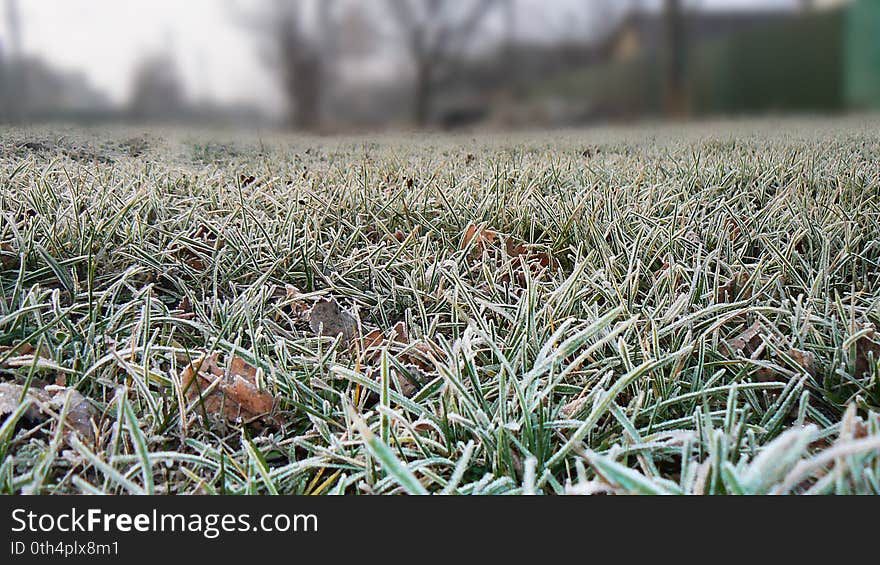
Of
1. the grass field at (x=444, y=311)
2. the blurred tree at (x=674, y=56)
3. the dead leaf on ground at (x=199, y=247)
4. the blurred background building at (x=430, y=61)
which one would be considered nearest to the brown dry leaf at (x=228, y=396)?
the grass field at (x=444, y=311)

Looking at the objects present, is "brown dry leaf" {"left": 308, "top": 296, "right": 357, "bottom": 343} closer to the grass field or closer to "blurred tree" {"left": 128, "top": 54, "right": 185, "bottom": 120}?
the grass field

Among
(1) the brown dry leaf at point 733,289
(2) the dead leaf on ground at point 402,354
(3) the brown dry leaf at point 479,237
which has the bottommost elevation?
(2) the dead leaf on ground at point 402,354

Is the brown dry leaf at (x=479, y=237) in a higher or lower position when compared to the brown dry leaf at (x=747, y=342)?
higher

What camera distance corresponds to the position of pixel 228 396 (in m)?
0.79

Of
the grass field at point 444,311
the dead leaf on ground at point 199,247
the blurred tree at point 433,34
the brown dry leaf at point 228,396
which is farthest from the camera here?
the blurred tree at point 433,34

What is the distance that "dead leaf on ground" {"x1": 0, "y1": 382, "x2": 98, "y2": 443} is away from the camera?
0.73 meters

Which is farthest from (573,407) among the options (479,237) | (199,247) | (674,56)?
(674,56)

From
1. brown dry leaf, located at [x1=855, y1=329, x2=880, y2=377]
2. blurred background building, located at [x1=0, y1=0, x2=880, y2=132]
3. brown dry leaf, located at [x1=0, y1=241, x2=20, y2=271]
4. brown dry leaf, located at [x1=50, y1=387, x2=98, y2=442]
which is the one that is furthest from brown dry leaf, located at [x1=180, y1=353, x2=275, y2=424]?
brown dry leaf, located at [x1=855, y1=329, x2=880, y2=377]

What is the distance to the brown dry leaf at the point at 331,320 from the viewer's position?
0.95m

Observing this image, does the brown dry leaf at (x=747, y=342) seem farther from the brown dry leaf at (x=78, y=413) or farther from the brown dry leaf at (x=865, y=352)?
the brown dry leaf at (x=78, y=413)

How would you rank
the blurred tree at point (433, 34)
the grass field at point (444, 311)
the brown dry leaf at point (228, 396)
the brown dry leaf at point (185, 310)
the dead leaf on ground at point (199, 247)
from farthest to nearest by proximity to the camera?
1. the blurred tree at point (433, 34)
2. the dead leaf on ground at point (199, 247)
3. the brown dry leaf at point (185, 310)
4. the brown dry leaf at point (228, 396)
5. the grass field at point (444, 311)
